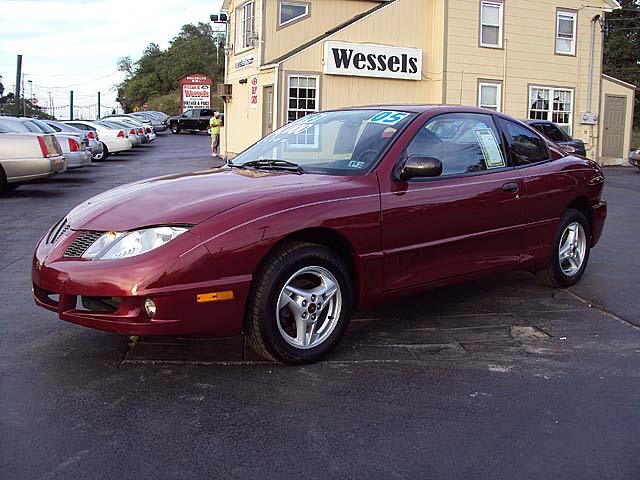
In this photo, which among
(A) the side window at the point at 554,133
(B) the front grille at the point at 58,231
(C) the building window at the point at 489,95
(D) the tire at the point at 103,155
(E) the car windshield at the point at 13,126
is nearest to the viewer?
(B) the front grille at the point at 58,231

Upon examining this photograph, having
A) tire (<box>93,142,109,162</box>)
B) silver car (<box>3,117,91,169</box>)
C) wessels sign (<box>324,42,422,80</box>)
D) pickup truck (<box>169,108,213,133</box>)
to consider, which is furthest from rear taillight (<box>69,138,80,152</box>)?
pickup truck (<box>169,108,213,133</box>)

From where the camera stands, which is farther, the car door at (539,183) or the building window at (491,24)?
the building window at (491,24)

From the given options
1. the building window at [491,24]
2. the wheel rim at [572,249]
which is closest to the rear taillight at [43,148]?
the wheel rim at [572,249]

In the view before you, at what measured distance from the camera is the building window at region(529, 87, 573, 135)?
24719mm

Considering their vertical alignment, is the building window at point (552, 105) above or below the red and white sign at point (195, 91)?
below

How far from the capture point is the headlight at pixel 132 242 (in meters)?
4.02

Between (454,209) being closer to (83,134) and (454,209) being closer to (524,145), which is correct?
(524,145)

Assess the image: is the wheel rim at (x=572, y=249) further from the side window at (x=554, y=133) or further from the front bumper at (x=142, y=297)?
the side window at (x=554, y=133)

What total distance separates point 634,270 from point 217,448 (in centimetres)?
553

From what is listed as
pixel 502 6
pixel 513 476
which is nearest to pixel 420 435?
pixel 513 476

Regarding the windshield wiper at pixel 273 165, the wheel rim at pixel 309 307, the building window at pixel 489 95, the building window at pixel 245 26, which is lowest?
the wheel rim at pixel 309 307

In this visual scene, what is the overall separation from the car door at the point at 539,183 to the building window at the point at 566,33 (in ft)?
66.7

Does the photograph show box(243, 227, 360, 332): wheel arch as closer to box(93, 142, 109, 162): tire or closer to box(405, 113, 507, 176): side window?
box(405, 113, 507, 176): side window

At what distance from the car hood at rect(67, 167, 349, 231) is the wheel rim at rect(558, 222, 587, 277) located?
261cm
